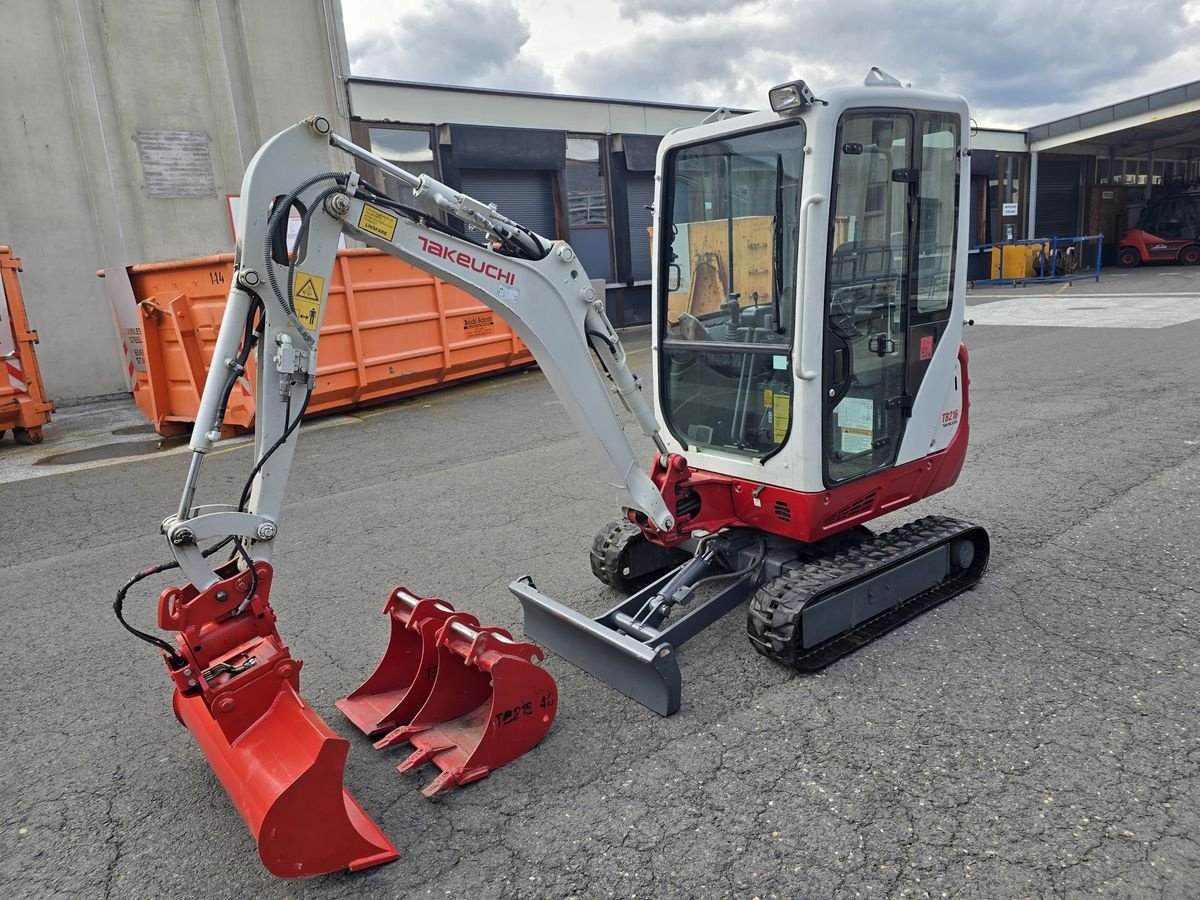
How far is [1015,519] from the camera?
5797mm

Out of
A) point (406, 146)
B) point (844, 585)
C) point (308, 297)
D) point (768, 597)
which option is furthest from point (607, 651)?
point (406, 146)

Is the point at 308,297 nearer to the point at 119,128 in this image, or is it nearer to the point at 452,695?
the point at 452,695

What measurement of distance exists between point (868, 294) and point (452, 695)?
276 centimetres

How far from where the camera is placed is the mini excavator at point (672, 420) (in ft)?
9.77

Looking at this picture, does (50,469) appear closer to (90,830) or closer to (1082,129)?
(90,830)

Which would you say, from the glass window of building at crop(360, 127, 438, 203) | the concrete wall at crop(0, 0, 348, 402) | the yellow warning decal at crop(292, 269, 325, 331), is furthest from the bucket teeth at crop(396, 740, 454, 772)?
the glass window of building at crop(360, 127, 438, 203)

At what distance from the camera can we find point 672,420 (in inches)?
189

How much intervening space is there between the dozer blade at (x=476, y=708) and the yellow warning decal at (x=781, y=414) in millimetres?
1612

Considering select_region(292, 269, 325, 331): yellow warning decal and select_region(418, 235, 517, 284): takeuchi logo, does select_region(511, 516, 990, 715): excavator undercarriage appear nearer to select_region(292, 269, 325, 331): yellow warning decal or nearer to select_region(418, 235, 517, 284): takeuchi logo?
select_region(418, 235, 517, 284): takeuchi logo

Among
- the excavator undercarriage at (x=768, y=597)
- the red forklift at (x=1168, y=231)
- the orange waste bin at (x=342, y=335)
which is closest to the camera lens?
the excavator undercarriage at (x=768, y=597)

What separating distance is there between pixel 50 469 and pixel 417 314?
4.76 m

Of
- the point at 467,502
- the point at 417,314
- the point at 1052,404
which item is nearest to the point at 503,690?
the point at 467,502

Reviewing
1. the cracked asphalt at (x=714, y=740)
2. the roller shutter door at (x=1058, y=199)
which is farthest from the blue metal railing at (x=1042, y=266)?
the cracked asphalt at (x=714, y=740)

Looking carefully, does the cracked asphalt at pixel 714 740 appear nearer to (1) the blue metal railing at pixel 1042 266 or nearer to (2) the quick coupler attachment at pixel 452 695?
(2) the quick coupler attachment at pixel 452 695
